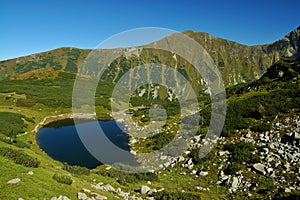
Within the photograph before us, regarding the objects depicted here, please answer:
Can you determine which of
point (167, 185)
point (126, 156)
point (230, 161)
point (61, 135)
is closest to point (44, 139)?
point (61, 135)

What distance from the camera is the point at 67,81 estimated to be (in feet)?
464

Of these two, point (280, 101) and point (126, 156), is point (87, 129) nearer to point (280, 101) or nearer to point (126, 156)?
point (126, 156)

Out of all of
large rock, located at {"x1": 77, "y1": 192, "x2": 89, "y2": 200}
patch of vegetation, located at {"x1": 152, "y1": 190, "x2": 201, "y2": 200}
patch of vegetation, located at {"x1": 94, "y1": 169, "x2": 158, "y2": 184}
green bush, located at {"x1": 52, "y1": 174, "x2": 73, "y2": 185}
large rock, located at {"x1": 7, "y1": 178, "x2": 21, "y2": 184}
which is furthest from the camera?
patch of vegetation, located at {"x1": 94, "y1": 169, "x2": 158, "y2": 184}

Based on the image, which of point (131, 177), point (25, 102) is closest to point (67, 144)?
point (131, 177)

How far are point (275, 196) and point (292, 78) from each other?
34089mm

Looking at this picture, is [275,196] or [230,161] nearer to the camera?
[275,196]

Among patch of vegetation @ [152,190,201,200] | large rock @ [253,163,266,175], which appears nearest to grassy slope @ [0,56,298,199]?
→ patch of vegetation @ [152,190,201,200]

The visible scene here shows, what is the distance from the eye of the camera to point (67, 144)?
47312 mm

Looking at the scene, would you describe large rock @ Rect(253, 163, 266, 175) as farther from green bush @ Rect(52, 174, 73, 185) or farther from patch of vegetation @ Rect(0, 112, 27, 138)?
patch of vegetation @ Rect(0, 112, 27, 138)

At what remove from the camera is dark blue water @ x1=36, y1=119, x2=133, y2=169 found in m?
37.1

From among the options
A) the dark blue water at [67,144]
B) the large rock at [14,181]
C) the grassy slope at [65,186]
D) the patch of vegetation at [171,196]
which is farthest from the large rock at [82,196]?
the dark blue water at [67,144]

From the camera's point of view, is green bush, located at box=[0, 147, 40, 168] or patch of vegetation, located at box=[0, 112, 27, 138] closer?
green bush, located at box=[0, 147, 40, 168]

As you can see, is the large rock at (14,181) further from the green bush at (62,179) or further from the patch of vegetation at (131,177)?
the patch of vegetation at (131,177)

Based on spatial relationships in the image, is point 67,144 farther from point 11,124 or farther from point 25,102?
point 25,102
